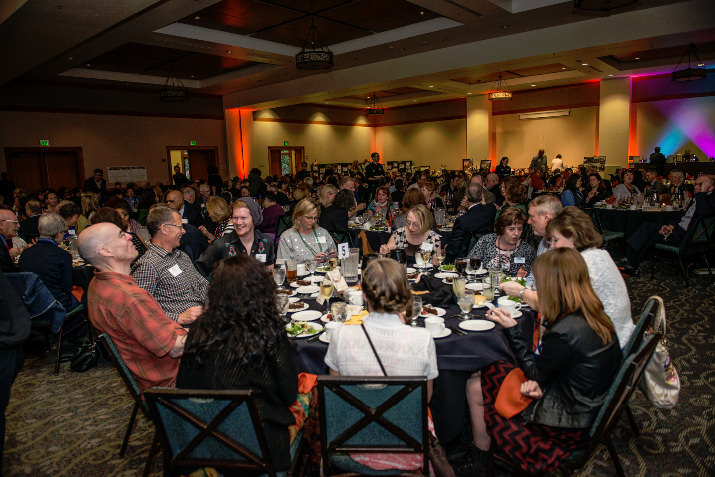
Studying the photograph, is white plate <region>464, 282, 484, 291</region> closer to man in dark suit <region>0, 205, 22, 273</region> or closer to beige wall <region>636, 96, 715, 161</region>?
man in dark suit <region>0, 205, 22, 273</region>

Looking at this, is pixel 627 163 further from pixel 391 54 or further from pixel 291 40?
pixel 291 40

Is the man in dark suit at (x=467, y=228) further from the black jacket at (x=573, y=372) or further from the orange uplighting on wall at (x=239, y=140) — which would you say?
the orange uplighting on wall at (x=239, y=140)

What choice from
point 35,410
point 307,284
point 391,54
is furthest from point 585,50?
point 35,410

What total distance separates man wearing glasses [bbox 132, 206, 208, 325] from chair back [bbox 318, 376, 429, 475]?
1.71 m

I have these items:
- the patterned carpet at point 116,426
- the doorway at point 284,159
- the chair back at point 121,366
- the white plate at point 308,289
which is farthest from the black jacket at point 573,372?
the doorway at point 284,159

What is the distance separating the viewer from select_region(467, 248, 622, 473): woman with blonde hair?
6.23 feet

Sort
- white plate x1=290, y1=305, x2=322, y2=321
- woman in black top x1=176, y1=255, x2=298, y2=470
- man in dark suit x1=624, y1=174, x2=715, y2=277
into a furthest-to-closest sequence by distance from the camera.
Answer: man in dark suit x1=624, y1=174, x2=715, y2=277 < white plate x1=290, y1=305, x2=322, y2=321 < woman in black top x1=176, y1=255, x2=298, y2=470

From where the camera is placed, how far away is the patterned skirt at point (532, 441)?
1983 mm

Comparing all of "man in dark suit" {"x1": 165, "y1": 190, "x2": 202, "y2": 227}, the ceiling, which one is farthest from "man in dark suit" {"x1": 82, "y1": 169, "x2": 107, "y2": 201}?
"man in dark suit" {"x1": 165, "y1": 190, "x2": 202, "y2": 227}

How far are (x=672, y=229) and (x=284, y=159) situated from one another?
14.4 meters

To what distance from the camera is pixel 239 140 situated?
16.2 meters

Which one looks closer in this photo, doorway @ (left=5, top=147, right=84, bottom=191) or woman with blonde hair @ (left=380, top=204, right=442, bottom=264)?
woman with blonde hair @ (left=380, top=204, right=442, bottom=264)

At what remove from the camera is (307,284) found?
3447 millimetres

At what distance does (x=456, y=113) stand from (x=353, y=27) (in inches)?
435
